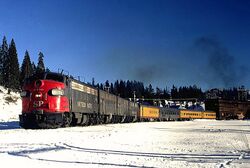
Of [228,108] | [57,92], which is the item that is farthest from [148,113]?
[228,108]

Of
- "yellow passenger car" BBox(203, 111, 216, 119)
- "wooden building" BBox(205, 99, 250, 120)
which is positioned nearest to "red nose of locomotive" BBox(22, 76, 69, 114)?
"yellow passenger car" BBox(203, 111, 216, 119)

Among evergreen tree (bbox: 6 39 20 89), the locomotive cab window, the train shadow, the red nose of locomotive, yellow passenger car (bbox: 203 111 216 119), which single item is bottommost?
the train shadow

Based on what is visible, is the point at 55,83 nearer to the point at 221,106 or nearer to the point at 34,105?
the point at 34,105

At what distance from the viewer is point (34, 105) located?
86.0ft

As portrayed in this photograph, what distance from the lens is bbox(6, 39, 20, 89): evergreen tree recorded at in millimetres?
100000

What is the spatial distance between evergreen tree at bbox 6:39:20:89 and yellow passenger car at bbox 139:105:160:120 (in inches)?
1755

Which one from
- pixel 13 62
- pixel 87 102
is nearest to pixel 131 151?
pixel 87 102

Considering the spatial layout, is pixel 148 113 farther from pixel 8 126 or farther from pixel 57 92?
pixel 57 92

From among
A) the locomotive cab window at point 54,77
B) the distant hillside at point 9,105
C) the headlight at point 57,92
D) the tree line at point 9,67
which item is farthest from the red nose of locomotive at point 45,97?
the tree line at point 9,67

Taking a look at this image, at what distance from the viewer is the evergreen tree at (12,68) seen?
100 metres

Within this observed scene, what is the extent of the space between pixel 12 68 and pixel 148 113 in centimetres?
4709

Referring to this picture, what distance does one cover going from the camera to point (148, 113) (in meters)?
71.8

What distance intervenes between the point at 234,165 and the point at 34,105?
19.3 meters

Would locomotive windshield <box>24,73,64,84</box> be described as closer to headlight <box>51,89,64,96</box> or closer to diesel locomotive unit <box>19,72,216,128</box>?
diesel locomotive unit <box>19,72,216,128</box>
